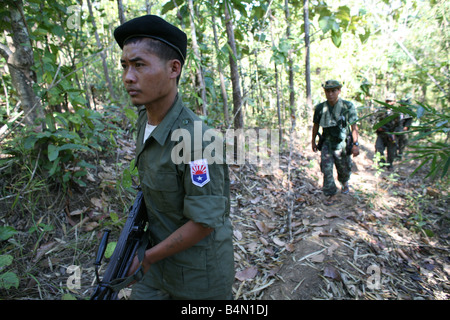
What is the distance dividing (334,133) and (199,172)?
3.83 metres

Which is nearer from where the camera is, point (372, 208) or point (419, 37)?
point (372, 208)

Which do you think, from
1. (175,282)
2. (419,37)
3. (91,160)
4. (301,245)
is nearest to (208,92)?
(91,160)

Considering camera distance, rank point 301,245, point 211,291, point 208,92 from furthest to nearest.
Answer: point 208,92
point 301,245
point 211,291

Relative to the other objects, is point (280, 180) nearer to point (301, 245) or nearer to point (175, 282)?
point (301, 245)

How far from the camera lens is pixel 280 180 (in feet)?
16.6

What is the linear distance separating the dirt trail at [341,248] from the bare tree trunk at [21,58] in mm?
2825

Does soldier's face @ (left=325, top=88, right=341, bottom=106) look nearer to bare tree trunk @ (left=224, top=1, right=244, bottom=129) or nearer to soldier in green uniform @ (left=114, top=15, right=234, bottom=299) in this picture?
bare tree trunk @ (left=224, top=1, right=244, bottom=129)

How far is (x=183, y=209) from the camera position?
1.38 meters

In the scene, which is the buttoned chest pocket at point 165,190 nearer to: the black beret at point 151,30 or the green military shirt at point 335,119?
the black beret at point 151,30

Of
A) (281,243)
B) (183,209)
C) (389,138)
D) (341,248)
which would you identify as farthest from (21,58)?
(389,138)

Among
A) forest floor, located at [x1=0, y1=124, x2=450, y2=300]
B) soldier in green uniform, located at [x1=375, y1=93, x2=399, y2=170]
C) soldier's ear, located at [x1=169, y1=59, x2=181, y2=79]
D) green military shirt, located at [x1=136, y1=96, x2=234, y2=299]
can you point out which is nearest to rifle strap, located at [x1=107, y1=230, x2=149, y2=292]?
green military shirt, located at [x1=136, y1=96, x2=234, y2=299]

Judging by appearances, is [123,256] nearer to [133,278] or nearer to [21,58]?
[133,278]
